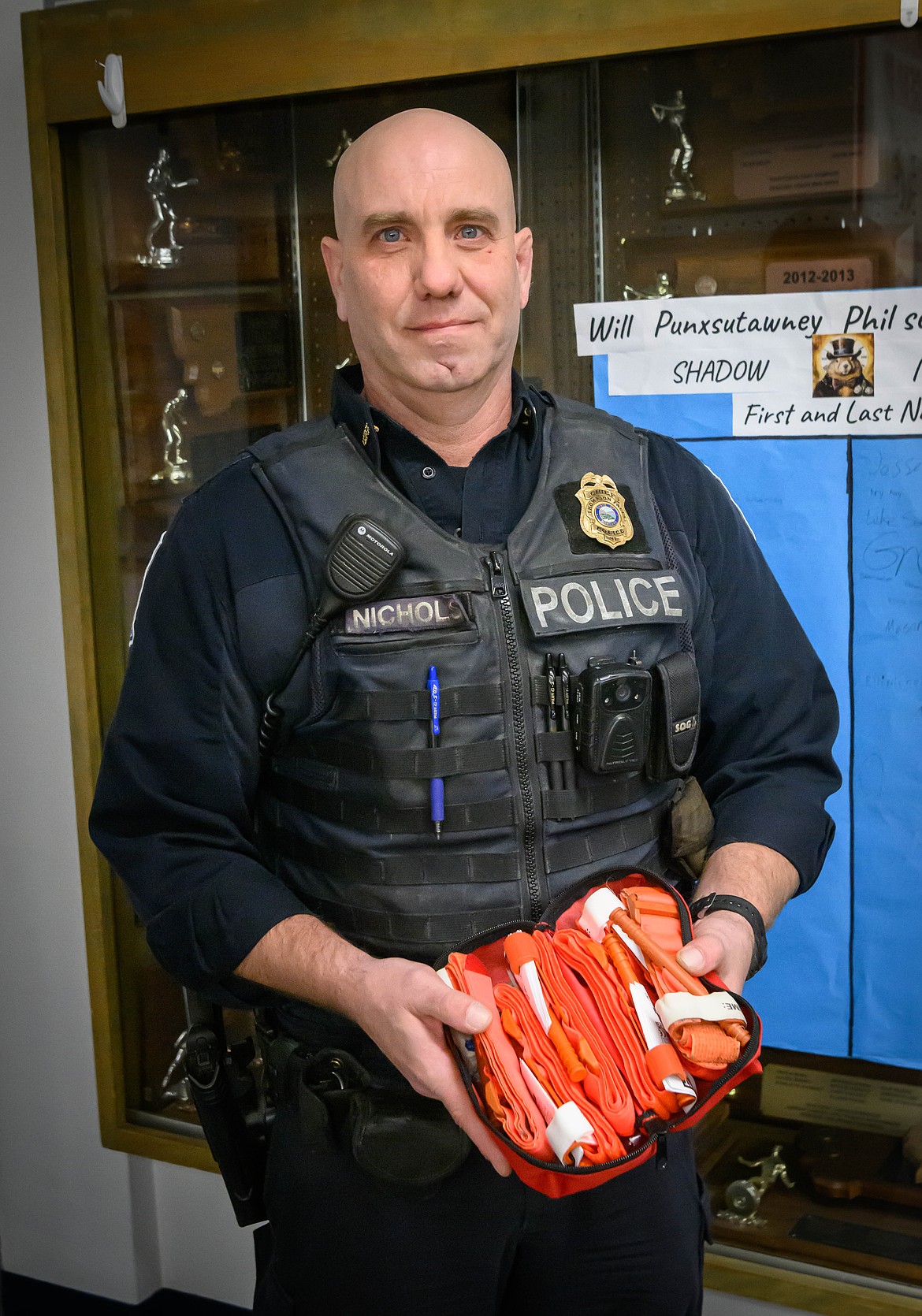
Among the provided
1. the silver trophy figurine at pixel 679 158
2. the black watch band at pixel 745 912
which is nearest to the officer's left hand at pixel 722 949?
the black watch band at pixel 745 912

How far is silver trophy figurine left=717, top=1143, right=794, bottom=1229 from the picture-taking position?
225 cm

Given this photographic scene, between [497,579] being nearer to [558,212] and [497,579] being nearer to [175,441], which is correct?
[558,212]

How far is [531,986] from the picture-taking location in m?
1.21

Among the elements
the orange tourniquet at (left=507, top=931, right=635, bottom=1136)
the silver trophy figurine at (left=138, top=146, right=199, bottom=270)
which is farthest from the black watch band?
the silver trophy figurine at (left=138, top=146, right=199, bottom=270)

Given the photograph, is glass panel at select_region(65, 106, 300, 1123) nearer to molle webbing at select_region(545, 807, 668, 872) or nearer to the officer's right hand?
molle webbing at select_region(545, 807, 668, 872)

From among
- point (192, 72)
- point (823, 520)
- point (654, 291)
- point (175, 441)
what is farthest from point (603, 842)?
point (192, 72)

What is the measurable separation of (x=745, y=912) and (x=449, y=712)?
1.26ft

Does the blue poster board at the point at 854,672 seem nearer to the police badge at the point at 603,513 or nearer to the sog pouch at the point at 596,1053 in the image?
the police badge at the point at 603,513

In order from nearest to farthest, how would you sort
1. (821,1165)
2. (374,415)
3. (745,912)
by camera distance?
(745,912)
(374,415)
(821,1165)

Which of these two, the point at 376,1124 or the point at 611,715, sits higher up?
the point at 611,715

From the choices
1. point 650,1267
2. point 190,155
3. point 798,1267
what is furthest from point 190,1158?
point 190,155

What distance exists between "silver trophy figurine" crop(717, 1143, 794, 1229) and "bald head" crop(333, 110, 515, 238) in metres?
1.72

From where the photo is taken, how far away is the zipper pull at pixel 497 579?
1407 mm

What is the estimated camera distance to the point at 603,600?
1.43 meters
